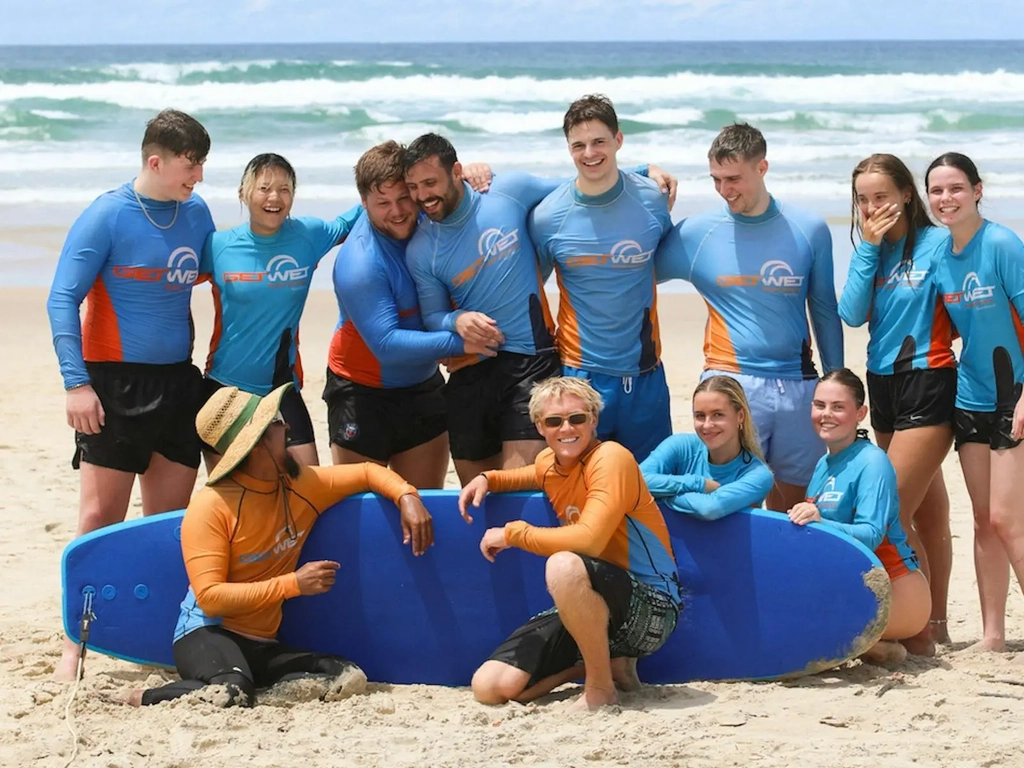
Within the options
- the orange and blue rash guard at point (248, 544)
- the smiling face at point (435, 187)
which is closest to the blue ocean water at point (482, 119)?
the smiling face at point (435, 187)

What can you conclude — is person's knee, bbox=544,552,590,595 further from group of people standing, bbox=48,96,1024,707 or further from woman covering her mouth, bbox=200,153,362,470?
woman covering her mouth, bbox=200,153,362,470

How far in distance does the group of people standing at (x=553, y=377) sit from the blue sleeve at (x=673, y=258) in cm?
1

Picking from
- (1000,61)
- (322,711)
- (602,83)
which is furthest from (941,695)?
(1000,61)

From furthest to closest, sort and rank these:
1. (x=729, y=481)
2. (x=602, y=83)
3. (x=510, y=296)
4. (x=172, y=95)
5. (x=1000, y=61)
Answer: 1. (x=1000, y=61)
2. (x=602, y=83)
3. (x=172, y=95)
4. (x=510, y=296)
5. (x=729, y=481)

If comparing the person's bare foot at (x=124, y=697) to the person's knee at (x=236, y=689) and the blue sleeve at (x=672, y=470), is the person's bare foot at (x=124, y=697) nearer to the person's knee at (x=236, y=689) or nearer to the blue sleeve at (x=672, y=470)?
the person's knee at (x=236, y=689)

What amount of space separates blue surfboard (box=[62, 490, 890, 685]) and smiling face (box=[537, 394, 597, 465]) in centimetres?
32

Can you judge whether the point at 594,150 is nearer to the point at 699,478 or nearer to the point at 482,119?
the point at 699,478

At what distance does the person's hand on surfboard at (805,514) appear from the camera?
393cm

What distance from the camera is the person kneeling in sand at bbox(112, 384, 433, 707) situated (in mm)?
3770

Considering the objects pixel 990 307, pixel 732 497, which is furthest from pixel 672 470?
pixel 990 307

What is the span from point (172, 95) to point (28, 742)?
2325 centimetres

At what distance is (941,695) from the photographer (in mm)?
3732

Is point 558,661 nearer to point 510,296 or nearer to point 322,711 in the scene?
point 322,711

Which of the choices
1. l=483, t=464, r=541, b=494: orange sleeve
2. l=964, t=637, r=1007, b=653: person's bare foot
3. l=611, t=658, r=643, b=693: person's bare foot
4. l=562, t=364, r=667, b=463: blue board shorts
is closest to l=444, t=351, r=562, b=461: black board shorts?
l=562, t=364, r=667, b=463: blue board shorts
